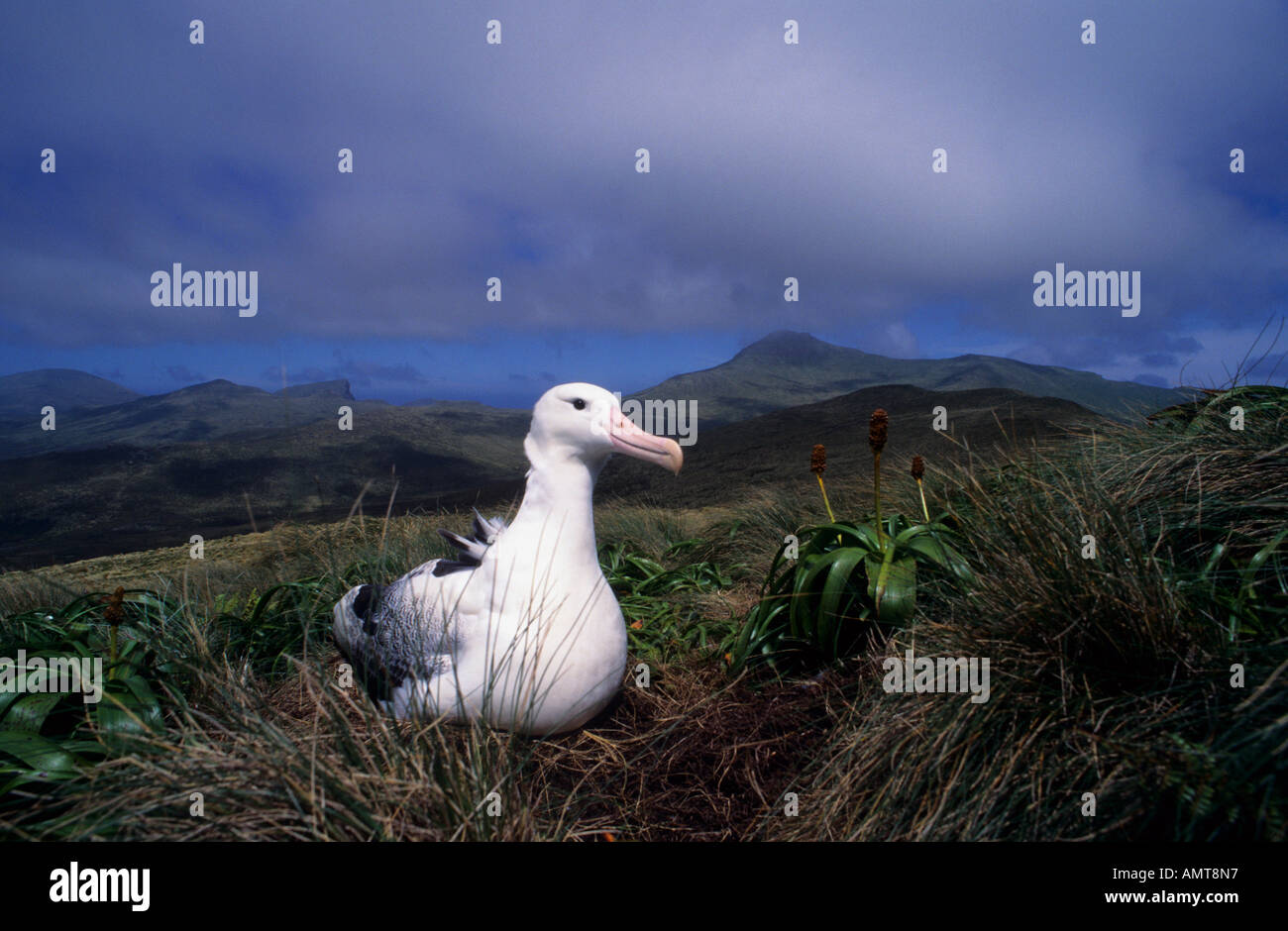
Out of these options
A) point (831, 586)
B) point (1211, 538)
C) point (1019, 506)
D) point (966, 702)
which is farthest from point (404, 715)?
point (1211, 538)

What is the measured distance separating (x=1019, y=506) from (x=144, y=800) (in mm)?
3279

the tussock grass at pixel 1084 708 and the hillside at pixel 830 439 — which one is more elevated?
the hillside at pixel 830 439

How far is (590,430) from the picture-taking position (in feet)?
9.89

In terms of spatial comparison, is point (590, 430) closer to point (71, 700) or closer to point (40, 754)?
point (40, 754)

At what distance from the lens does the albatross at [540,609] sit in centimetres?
294

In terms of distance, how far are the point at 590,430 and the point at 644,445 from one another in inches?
9.7

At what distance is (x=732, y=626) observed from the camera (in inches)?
170

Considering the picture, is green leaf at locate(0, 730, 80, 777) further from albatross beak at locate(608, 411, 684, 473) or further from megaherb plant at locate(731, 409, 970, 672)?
megaherb plant at locate(731, 409, 970, 672)

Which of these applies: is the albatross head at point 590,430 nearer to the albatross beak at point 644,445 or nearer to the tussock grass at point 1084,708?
the albatross beak at point 644,445

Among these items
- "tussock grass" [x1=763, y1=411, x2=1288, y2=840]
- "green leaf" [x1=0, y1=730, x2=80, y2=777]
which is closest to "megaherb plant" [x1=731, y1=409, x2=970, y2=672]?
"tussock grass" [x1=763, y1=411, x2=1288, y2=840]

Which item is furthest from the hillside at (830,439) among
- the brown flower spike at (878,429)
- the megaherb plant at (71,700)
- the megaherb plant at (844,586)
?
the megaherb plant at (71,700)

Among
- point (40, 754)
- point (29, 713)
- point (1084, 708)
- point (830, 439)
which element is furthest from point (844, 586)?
point (830, 439)
